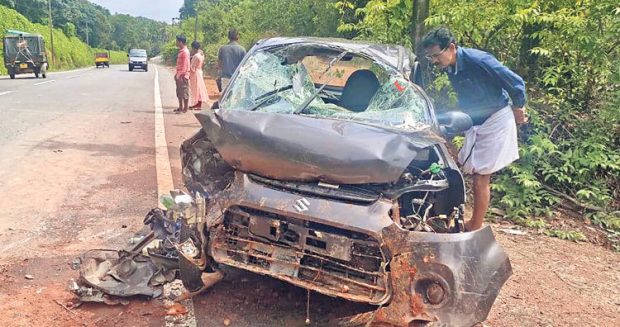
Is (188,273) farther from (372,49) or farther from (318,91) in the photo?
(372,49)

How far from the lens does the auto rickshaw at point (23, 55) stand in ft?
81.5

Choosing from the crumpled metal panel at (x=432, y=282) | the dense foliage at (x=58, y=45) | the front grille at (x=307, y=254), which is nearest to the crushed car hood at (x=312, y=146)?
the front grille at (x=307, y=254)

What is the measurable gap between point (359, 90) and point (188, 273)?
86.5 inches

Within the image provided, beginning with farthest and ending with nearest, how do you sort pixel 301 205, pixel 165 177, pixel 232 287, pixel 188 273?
pixel 165 177 → pixel 232 287 → pixel 188 273 → pixel 301 205

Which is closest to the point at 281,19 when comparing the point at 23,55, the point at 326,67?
the point at 23,55

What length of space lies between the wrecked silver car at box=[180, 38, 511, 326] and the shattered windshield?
0.06 m

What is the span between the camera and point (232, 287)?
11.6ft

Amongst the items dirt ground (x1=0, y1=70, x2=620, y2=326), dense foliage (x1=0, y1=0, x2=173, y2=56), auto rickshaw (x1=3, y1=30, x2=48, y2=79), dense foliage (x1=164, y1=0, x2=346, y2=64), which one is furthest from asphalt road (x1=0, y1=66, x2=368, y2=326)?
dense foliage (x1=0, y1=0, x2=173, y2=56)

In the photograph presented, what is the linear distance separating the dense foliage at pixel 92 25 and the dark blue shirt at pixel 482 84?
5258 centimetres

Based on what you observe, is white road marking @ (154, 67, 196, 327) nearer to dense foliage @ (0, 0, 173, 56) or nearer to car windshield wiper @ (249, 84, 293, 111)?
car windshield wiper @ (249, 84, 293, 111)

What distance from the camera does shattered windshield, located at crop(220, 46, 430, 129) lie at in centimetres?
363

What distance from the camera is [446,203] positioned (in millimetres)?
3307

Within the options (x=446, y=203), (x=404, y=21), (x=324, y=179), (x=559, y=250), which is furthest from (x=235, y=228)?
(x=404, y=21)

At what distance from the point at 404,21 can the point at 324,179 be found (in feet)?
16.0
